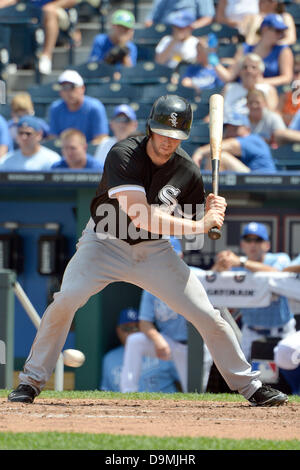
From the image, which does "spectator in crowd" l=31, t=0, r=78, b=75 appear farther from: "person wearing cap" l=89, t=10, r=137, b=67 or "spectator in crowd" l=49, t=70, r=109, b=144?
"spectator in crowd" l=49, t=70, r=109, b=144

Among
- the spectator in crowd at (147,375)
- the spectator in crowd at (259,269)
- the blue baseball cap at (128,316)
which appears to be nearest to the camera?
the spectator in crowd at (259,269)

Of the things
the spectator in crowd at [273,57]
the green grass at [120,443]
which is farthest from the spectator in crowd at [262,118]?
the green grass at [120,443]

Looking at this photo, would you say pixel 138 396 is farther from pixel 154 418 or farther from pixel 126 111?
pixel 126 111

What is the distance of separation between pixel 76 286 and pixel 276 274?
278 centimetres

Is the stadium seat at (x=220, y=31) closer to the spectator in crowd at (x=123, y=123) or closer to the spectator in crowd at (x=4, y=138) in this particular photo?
the spectator in crowd at (x=123, y=123)

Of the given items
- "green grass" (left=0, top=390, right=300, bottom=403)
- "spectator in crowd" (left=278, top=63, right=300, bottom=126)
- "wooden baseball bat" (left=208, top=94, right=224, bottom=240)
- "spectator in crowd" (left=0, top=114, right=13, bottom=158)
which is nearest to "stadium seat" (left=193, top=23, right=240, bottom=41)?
"spectator in crowd" (left=278, top=63, right=300, bottom=126)

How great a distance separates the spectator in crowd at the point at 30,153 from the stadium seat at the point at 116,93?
1906 mm

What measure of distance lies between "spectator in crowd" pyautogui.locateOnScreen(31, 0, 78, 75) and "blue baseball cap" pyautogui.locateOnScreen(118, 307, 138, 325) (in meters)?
4.68

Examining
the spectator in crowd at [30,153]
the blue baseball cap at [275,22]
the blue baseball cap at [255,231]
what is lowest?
the blue baseball cap at [255,231]

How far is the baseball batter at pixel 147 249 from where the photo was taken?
581 centimetres

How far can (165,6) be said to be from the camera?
1254cm

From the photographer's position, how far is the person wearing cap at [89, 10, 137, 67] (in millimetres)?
12211

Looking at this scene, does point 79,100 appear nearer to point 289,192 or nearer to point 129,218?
point 289,192

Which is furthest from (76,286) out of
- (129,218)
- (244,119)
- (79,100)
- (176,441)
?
(79,100)
